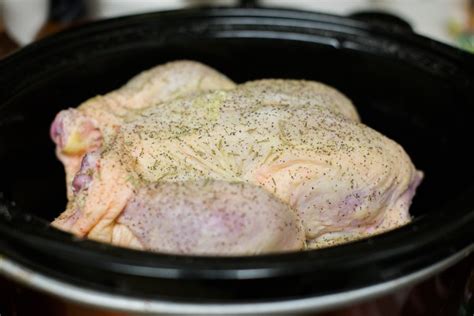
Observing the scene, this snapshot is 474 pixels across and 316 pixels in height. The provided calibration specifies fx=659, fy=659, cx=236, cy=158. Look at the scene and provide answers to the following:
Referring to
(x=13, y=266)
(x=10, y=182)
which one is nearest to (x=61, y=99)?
(x=10, y=182)

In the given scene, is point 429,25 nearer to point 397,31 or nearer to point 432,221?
point 397,31

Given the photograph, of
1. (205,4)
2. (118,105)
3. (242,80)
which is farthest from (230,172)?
(205,4)

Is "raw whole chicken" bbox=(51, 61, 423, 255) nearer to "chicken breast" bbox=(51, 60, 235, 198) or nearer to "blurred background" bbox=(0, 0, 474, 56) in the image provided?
"chicken breast" bbox=(51, 60, 235, 198)

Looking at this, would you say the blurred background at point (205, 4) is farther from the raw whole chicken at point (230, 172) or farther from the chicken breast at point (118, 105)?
the raw whole chicken at point (230, 172)

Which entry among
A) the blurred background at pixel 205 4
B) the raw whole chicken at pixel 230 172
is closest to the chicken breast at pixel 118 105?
the raw whole chicken at pixel 230 172

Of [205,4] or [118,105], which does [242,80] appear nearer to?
[118,105]

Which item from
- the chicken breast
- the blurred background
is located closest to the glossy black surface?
the chicken breast
